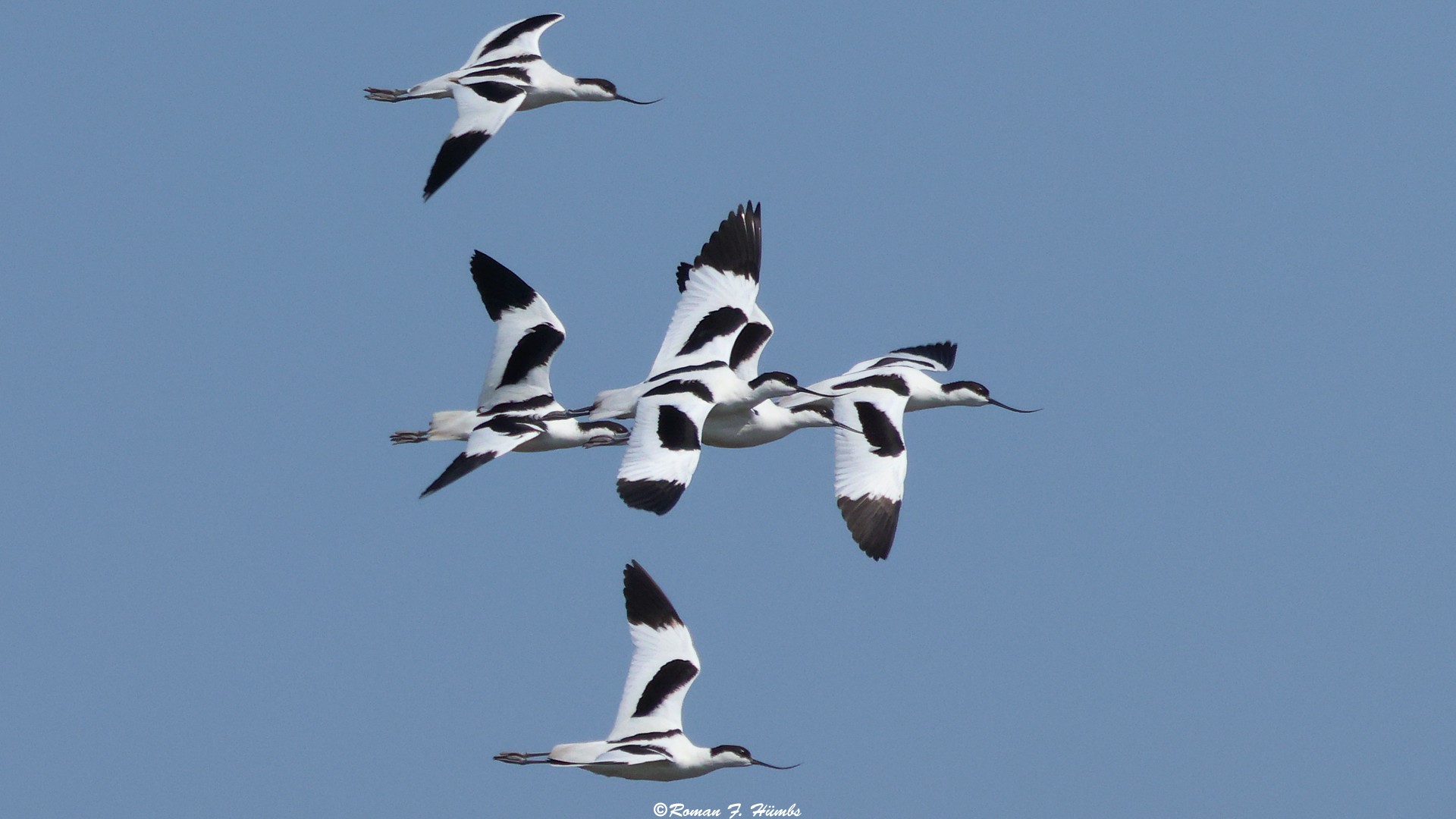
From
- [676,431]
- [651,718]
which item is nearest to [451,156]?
[676,431]

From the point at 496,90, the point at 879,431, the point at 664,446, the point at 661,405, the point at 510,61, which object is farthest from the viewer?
the point at 510,61

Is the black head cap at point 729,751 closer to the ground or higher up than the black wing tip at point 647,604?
closer to the ground

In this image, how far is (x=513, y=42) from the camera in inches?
933

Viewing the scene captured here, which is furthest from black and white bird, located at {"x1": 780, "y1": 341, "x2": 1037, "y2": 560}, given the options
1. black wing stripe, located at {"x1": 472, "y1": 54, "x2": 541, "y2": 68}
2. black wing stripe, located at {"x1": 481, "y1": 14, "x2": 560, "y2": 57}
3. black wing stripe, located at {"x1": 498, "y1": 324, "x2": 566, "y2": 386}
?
black wing stripe, located at {"x1": 481, "y1": 14, "x2": 560, "y2": 57}

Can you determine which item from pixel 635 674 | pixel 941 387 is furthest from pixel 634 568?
pixel 941 387

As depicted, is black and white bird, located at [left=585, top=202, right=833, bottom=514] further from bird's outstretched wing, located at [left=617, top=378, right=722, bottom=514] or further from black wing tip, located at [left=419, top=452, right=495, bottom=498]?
black wing tip, located at [left=419, top=452, right=495, bottom=498]

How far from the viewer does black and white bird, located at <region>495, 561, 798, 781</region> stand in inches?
748

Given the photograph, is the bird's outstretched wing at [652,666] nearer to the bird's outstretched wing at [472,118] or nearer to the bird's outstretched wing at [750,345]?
the bird's outstretched wing at [750,345]

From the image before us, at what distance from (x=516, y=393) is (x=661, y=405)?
2588 millimetres

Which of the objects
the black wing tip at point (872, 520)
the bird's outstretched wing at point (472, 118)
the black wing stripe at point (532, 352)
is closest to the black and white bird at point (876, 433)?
the black wing tip at point (872, 520)

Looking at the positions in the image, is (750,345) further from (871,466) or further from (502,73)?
(502,73)

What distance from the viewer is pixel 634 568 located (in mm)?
21078

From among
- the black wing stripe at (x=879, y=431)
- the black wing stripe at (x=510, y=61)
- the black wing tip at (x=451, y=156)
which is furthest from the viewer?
the black wing stripe at (x=510, y=61)

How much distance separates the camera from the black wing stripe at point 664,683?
1991 centimetres
